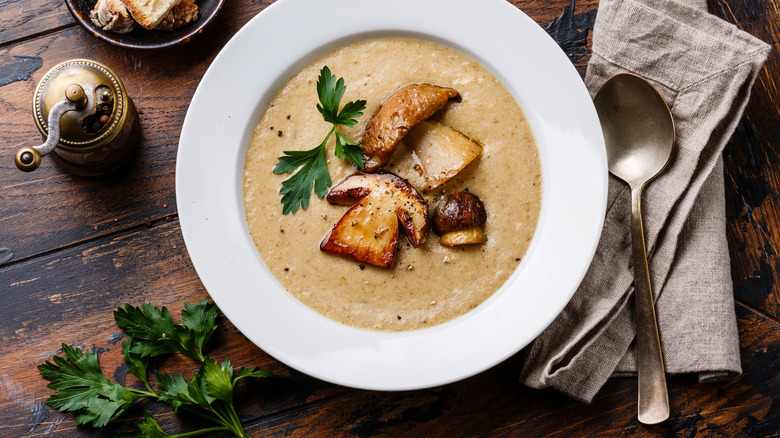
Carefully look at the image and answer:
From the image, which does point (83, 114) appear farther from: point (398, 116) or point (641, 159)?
point (641, 159)

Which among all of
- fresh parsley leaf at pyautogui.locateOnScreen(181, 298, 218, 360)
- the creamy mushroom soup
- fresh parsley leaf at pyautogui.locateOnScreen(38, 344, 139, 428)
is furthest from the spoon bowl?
fresh parsley leaf at pyautogui.locateOnScreen(38, 344, 139, 428)

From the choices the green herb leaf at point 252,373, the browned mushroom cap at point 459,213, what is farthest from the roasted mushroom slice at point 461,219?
the green herb leaf at point 252,373

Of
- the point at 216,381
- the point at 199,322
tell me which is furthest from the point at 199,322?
the point at 216,381

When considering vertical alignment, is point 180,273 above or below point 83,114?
below

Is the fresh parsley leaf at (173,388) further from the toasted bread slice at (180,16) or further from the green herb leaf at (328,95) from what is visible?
the toasted bread slice at (180,16)

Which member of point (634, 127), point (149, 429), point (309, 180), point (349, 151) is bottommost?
point (149, 429)

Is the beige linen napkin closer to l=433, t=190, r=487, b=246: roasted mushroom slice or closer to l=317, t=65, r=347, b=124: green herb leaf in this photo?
l=433, t=190, r=487, b=246: roasted mushroom slice
